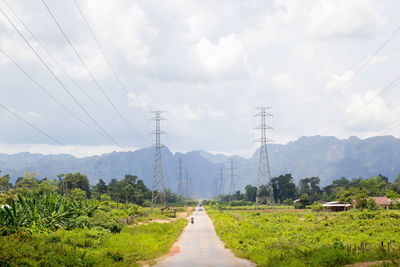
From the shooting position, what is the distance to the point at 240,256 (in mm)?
26922

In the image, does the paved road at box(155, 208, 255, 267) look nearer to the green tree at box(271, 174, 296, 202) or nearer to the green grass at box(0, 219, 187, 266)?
the green grass at box(0, 219, 187, 266)

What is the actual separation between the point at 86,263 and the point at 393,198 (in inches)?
3128

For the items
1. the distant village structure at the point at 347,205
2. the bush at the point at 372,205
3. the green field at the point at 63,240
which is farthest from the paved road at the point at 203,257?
the distant village structure at the point at 347,205

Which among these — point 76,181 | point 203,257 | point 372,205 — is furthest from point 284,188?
point 203,257

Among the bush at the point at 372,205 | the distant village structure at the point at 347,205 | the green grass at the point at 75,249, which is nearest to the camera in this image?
the green grass at the point at 75,249

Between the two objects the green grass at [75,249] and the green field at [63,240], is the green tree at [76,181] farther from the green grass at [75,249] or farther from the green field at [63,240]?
the green grass at [75,249]

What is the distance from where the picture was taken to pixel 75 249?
2372cm

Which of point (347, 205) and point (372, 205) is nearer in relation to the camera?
point (372, 205)

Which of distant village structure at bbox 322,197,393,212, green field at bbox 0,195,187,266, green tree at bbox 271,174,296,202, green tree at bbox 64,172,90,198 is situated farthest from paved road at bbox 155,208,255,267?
green tree at bbox 271,174,296,202

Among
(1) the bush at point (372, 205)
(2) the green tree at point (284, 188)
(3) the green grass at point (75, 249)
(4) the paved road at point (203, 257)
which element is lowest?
(4) the paved road at point (203, 257)

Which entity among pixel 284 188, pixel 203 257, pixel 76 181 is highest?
pixel 76 181

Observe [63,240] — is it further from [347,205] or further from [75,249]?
[347,205]

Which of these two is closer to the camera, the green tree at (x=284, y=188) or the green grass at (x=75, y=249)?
the green grass at (x=75, y=249)

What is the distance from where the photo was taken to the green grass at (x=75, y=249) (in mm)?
19438
